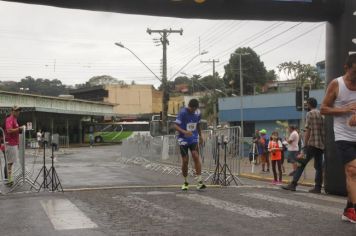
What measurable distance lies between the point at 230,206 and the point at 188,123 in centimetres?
322

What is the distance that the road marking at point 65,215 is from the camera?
656cm

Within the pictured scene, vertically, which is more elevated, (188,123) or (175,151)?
(188,123)

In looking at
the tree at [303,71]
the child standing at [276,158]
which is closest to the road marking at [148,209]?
the child standing at [276,158]

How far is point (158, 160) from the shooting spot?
2534 centimetres

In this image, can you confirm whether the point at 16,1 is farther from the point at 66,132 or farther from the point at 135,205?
the point at 66,132

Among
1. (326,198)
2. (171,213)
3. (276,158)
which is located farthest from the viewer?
(276,158)

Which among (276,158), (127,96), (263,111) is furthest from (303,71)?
(276,158)

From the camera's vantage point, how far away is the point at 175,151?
23.3 m

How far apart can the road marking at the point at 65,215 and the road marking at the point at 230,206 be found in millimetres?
1993

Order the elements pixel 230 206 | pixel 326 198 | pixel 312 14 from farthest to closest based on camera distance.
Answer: pixel 312 14
pixel 326 198
pixel 230 206

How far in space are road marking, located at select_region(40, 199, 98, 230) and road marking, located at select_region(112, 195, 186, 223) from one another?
0.79 meters

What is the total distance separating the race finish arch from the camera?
9641 mm

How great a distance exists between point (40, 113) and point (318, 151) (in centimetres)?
5340

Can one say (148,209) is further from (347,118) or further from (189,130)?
(189,130)
